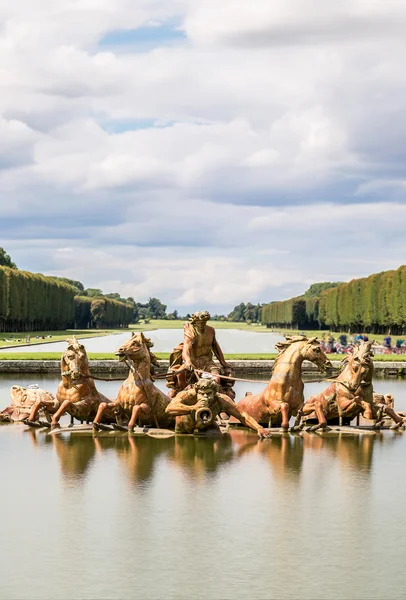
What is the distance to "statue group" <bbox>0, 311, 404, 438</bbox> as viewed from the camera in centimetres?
1282

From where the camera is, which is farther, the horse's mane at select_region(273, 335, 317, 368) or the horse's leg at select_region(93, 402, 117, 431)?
the horse's mane at select_region(273, 335, 317, 368)

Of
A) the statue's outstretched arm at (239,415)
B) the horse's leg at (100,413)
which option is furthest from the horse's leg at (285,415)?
the horse's leg at (100,413)

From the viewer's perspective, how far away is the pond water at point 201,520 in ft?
21.4

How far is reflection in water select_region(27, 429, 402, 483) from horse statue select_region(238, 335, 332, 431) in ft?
1.22

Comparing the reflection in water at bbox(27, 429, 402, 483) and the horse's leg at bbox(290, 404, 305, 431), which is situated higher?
the horse's leg at bbox(290, 404, 305, 431)

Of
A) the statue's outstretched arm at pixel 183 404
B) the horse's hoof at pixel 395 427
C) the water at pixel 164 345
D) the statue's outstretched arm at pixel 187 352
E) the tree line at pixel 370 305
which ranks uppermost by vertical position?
the tree line at pixel 370 305

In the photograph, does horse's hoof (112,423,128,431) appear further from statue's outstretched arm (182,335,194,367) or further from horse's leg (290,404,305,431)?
horse's leg (290,404,305,431)

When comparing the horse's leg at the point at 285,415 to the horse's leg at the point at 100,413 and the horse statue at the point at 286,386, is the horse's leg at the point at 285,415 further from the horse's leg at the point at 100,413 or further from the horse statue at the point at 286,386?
the horse's leg at the point at 100,413

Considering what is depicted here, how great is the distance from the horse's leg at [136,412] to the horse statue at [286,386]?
59.3 inches

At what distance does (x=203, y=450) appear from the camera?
11695 millimetres

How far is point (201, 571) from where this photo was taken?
6.72 meters

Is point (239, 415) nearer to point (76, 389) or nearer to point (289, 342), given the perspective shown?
point (289, 342)

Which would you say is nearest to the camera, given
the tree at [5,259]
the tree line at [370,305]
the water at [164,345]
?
the water at [164,345]

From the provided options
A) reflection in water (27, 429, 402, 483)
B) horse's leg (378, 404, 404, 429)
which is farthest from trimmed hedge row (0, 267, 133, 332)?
reflection in water (27, 429, 402, 483)
